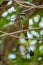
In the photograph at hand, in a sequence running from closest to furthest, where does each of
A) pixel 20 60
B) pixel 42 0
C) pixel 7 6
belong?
1. pixel 7 6
2. pixel 42 0
3. pixel 20 60

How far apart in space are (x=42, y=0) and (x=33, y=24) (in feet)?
1.09

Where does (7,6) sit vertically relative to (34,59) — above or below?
above

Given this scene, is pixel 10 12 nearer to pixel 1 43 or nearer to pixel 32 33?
pixel 32 33

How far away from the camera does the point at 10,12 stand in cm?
154

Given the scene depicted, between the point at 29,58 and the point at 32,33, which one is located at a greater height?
the point at 32,33

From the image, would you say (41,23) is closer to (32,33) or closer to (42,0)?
(32,33)

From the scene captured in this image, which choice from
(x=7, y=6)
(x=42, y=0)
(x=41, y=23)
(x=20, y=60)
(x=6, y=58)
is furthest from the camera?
(x=41, y=23)

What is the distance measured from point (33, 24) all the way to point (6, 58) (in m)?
0.30

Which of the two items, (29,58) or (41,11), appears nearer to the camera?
(41,11)

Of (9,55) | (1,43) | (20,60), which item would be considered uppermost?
(1,43)

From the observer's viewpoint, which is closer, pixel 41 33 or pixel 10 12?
pixel 10 12

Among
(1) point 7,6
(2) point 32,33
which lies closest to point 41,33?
(2) point 32,33

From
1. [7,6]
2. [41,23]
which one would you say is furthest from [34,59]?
[7,6]

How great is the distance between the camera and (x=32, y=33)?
1764 millimetres
